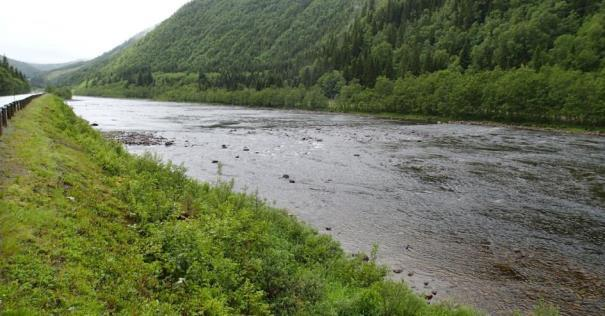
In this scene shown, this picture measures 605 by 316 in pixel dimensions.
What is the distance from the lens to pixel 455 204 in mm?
28547

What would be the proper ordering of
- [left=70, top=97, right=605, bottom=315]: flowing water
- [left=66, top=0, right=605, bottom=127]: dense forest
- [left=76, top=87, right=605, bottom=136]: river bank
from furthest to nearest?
[left=66, top=0, right=605, bottom=127]: dense forest → [left=76, top=87, right=605, bottom=136]: river bank → [left=70, top=97, right=605, bottom=315]: flowing water

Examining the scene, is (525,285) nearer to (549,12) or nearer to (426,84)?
(426,84)

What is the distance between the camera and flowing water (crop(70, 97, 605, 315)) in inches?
682

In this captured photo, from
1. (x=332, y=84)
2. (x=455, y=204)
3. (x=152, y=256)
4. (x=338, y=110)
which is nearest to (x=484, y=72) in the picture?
(x=338, y=110)

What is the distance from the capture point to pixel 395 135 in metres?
70.1

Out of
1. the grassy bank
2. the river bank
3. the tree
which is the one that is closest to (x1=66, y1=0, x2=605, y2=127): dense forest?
the tree

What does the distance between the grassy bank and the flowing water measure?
4.12 meters

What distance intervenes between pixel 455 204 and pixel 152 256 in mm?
22742

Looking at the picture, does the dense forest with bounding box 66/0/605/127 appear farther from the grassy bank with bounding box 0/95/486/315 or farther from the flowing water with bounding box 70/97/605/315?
the grassy bank with bounding box 0/95/486/315

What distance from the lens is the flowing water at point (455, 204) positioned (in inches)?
682

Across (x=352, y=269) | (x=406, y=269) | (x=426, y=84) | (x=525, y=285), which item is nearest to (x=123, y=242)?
(x=352, y=269)

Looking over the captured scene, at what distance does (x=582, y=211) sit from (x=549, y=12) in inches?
6099

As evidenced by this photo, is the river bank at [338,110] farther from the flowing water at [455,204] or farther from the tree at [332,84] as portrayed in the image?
the flowing water at [455,204]

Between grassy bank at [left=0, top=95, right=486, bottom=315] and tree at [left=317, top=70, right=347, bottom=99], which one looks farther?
tree at [left=317, top=70, right=347, bottom=99]
